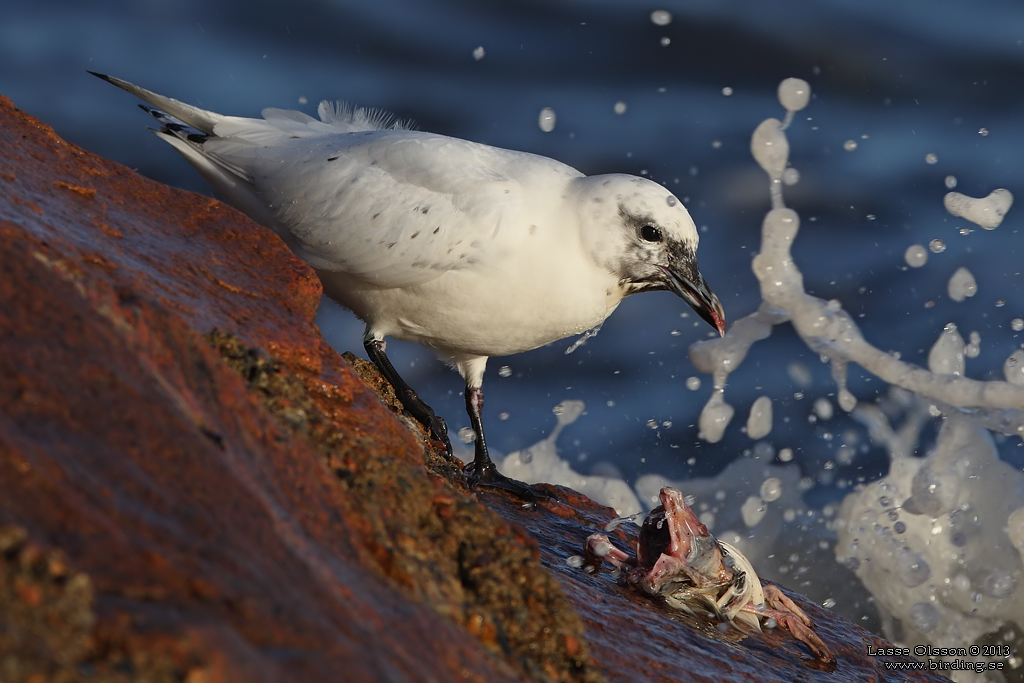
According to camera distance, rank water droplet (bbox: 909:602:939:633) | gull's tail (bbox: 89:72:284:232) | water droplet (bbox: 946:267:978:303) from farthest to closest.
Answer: water droplet (bbox: 946:267:978:303) → water droplet (bbox: 909:602:939:633) → gull's tail (bbox: 89:72:284:232)

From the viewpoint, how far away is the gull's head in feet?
15.9

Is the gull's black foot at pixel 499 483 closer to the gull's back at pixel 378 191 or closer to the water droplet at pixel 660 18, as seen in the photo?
the gull's back at pixel 378 191

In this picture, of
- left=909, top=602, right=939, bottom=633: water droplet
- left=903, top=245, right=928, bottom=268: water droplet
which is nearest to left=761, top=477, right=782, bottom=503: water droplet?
left=909, top=602, right=939, bottom=633: water droplet

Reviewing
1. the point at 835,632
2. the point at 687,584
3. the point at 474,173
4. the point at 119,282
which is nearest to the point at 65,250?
the point at 119,282

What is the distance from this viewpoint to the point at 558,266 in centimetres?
481

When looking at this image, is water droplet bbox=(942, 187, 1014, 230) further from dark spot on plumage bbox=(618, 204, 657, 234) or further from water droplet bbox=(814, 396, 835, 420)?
dark spot on plumage bbox=(618, 204, 657, 234)

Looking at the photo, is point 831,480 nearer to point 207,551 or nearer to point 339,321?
point 339,321

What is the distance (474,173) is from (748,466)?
4056 mm

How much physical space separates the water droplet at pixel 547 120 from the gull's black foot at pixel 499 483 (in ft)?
19.9

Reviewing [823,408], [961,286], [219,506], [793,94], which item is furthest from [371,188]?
[793,94]

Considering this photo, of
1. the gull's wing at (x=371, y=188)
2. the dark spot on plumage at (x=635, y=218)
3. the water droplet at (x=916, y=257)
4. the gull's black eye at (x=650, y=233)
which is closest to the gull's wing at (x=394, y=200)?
the gull's wing at (x=371, y=188)

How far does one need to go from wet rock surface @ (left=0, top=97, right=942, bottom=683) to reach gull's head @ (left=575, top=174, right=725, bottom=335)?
178 centimetres

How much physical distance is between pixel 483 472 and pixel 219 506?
356 centimetres

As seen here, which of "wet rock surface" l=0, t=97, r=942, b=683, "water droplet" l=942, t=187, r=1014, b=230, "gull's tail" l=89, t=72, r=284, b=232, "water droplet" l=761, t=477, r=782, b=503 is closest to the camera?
"wet rock surface" l=0, t=97, r=942, b=683
